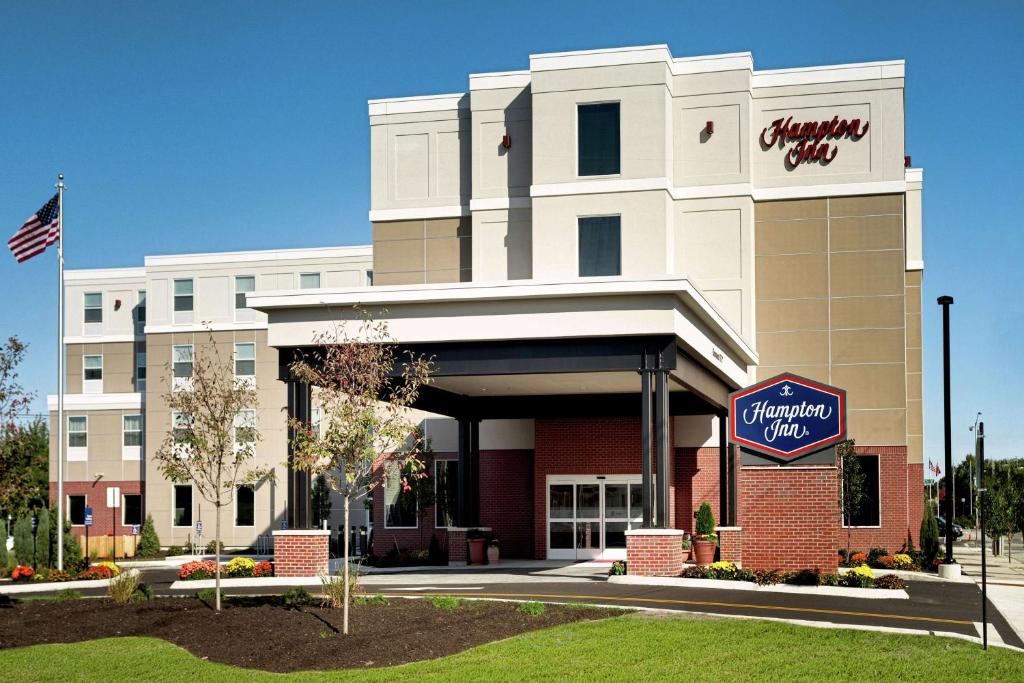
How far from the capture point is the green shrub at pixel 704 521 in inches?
1486

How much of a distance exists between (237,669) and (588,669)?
4701 millimetres

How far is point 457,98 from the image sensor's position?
4219 cm

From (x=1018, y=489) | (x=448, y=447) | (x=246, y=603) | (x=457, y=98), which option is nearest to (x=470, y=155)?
(x=457, y=98)

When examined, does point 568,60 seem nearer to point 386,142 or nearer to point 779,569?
point 386,142

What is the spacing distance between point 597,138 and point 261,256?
2368 cm

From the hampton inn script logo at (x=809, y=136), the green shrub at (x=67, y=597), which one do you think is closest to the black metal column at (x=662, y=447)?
the green shrub at (x=67, y=597)

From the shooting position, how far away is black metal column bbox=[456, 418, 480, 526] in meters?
37.7

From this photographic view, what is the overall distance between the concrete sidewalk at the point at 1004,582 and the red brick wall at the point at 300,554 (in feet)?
49.6

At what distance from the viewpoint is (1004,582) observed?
33562 mm

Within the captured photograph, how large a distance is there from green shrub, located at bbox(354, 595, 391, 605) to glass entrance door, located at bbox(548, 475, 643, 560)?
54.4ft

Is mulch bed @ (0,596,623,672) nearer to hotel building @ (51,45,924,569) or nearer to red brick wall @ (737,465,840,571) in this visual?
red brick wall @ (737,465,840,571)

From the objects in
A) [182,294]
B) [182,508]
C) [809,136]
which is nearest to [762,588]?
[809,136]

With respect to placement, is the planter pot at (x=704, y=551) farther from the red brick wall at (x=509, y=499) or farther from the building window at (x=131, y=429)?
the building window at (x=131, y=429)

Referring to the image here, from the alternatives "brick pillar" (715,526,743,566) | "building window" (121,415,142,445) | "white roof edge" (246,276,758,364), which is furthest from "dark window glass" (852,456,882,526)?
"building window" (121,415,142,445)
